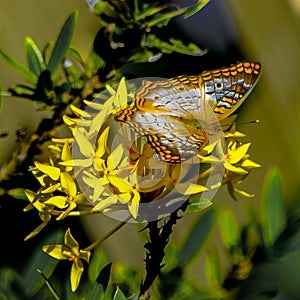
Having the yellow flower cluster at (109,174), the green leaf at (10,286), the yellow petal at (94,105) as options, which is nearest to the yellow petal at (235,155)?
the yellow flower cluster at (109,174)

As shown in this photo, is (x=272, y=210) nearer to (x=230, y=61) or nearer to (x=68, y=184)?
(x=68, y=184)

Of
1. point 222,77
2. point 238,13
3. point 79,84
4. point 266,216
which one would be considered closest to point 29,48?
point 79,84

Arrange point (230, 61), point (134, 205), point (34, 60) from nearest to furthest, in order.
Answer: point (134, 205) < point (34, 60) < point (230, 61)

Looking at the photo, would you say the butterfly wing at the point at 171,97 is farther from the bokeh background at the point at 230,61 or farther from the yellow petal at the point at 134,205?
the bokeh background at the point at 230,61

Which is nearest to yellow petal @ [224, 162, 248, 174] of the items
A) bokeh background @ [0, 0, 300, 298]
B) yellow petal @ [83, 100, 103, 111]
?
yellow petal @ [83, 100, 103, 111]

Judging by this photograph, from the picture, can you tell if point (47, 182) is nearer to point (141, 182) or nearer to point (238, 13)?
point (141, 182)

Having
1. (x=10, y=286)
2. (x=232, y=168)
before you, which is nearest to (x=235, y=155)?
(x=232, y=168)
